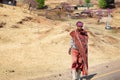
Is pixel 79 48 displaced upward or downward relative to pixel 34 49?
upward

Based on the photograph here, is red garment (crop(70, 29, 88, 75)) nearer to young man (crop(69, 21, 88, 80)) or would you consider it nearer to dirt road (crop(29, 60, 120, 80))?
young man (crop(69, 21, 88, 80))

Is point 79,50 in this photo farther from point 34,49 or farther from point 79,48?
point 34,49

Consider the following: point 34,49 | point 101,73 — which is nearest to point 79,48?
point 101,73

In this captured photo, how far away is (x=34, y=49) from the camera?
18.6 meters

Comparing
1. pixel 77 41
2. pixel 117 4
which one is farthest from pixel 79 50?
pixel 117 4

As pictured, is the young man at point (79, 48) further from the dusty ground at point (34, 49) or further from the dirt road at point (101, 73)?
the dusty ground at point (34, 49)

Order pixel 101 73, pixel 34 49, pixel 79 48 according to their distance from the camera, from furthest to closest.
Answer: pixel 34 49 → pixel 101 73 → pixel 79 48

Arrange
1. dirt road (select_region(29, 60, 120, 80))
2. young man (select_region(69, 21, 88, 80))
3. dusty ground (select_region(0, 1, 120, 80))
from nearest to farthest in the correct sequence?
young man (select_region(69, 21, 88, 80))
dirt road (select_region(29, 60, 120, 80))
dusty ground (select_region(0, 1, 120, 80))

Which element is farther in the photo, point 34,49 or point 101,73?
point 34,49

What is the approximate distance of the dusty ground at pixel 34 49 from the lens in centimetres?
1510

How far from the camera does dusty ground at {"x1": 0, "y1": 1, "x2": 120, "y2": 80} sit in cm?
Result: 1510

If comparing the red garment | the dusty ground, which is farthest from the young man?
the dusty ground

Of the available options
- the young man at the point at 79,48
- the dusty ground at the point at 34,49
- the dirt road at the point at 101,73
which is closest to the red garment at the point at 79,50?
the young man at the point at 79,48

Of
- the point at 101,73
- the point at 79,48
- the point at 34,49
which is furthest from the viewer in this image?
the point at 34,49
